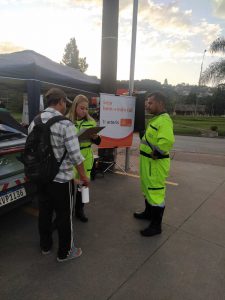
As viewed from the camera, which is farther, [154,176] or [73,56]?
[73,56]

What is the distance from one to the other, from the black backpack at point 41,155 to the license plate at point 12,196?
2.23ft

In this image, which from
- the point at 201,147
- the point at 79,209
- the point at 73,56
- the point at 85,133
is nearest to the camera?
the point at 85,133

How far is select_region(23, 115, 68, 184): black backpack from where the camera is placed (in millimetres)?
2205

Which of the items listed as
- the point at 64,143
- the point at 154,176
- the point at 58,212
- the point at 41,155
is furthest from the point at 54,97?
the point at 154,176

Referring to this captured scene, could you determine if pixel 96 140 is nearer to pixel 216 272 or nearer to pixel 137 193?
pixel 137 193

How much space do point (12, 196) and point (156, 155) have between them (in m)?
1.73

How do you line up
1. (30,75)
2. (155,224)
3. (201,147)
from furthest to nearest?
(201,147)
(30,75)
(155,224)

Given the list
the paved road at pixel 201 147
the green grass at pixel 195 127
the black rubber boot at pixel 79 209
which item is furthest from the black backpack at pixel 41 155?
the green grass at pixel 195 127

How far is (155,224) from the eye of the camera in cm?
324

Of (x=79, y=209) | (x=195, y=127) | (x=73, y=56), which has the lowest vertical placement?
(x=195, y=127)

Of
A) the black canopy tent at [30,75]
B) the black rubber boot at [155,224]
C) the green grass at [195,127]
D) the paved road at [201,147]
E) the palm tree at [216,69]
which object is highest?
the palm tree at [216,69]

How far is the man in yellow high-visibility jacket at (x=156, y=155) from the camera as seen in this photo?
293 cm

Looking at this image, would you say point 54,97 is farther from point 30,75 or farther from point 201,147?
point 201,147

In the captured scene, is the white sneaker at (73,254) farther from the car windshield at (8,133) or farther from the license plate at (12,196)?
the car windshield at (8,133)
